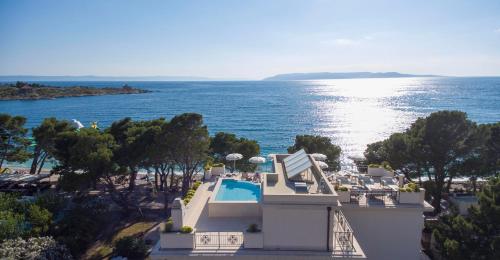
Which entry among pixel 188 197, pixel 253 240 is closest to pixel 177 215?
pixel 253 240

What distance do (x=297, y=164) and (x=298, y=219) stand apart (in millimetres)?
3299

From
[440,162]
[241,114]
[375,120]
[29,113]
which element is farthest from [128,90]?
[440,162]

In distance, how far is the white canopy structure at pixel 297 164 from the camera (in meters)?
13.2

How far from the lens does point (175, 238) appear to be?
37.2 ft

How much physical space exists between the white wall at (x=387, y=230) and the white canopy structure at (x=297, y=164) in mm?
2655

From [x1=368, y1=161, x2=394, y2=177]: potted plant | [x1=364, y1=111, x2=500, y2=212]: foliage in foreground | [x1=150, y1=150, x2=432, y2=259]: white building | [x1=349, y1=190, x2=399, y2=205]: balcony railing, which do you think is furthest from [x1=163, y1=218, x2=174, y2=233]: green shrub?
[x1=364, y1=111, x2=500, y2=212]: foliage in foreground

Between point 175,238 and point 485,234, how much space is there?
1184 centimetres

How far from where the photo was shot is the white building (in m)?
11.3

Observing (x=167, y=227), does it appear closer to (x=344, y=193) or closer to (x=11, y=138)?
(x=344, y=193)

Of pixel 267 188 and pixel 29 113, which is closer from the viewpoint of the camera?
pixel 267 188

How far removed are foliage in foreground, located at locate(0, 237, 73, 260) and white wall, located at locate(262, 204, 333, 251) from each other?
11112 mm

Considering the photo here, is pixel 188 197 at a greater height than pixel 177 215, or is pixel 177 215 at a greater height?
pixel 177 215

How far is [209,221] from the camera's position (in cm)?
1380

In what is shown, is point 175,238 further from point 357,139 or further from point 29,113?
point 29,113
